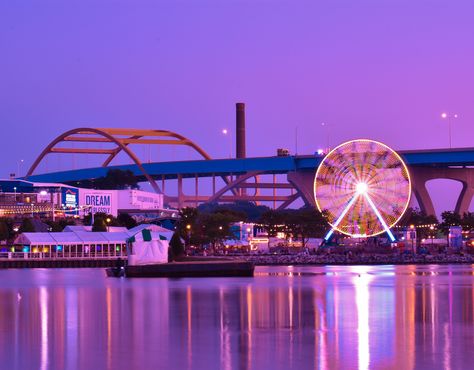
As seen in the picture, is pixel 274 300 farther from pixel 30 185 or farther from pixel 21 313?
pixel 30 185

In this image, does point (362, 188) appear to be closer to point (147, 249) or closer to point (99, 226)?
point (147, 249)

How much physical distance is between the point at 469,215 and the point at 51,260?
58237mm

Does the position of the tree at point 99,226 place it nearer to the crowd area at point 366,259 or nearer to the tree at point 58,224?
the tree at point 58,224

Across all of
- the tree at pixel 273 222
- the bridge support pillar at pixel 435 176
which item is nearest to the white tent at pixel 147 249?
the tree at pixel 273 222

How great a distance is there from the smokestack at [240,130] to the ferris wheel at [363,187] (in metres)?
74.0

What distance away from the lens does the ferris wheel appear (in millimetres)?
94188

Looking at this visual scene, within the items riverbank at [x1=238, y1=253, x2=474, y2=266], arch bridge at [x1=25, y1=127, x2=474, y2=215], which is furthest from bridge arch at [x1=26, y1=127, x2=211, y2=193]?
riverbank at [x1=238, y1=253, x2=474, y2=266]

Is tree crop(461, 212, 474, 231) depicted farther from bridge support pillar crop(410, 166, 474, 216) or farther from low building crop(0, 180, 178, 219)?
low building crop(0, 180, 178, 219)

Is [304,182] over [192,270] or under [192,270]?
over

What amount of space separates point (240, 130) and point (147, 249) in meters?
100

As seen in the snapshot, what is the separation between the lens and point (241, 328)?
31.3m

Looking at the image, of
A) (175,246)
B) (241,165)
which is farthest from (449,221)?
(175,246)

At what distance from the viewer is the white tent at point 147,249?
72000mm

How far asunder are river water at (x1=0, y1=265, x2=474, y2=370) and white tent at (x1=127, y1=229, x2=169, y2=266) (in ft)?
63.6
